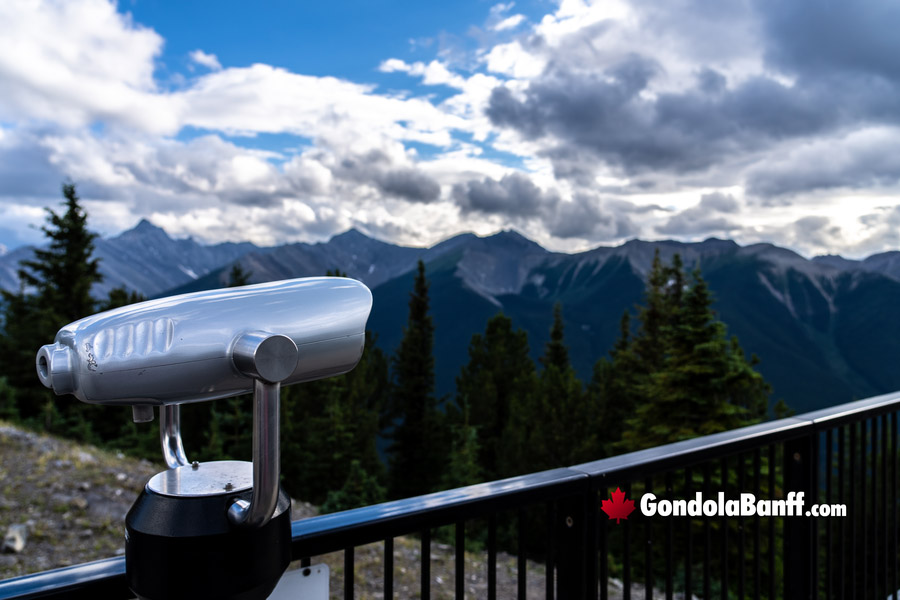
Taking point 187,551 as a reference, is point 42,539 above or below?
below

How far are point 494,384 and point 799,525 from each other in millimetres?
28647

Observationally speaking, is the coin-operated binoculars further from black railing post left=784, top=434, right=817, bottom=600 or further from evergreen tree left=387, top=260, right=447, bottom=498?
evergreen tree left=387, top=260, right=447, bottom=498

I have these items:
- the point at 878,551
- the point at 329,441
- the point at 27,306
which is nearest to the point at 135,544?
the point at 878,551

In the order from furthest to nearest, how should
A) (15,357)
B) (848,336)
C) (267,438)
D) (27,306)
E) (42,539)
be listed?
(848,336), (27,306), (15,357), (42,539), (267,438)

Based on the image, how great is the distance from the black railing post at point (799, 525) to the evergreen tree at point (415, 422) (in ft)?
85.4

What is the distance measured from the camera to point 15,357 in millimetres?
21125

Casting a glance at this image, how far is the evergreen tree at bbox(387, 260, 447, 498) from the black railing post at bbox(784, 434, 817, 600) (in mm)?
26032

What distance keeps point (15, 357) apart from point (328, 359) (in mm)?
24918

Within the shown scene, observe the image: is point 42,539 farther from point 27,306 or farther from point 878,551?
point 27,306

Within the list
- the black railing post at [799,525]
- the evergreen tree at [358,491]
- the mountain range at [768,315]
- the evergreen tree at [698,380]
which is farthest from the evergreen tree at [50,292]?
the mountain range at [768,315]

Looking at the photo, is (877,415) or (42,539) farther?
(42,539)

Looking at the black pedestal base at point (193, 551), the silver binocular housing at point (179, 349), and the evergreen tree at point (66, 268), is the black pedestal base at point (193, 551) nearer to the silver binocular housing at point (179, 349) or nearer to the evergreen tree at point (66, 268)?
the silver binocular housing at point (179, 349)

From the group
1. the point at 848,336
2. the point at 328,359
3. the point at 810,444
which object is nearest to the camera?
the point at 328,359

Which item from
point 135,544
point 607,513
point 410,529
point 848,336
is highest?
point 135,544
